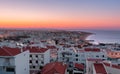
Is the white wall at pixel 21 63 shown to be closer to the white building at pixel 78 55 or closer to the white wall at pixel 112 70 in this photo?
the white wall at pixel 112 70

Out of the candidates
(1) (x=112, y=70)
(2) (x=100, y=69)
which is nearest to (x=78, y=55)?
(1) (x=112, y=70)

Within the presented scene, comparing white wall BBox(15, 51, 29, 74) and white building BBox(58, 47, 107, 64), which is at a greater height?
white wall BBox(15, 51, 29, 74)

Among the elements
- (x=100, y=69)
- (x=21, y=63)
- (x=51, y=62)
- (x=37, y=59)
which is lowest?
(x=51, y=62)

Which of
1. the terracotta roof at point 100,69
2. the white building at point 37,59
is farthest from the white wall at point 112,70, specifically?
the white building at point 37,59

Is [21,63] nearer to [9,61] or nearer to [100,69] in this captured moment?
[9,61]

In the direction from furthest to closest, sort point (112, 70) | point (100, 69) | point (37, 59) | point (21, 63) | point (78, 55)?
point (78, 55) → point (37, 59) → point (21, 63) → point (112, 70) → point (100, 69)

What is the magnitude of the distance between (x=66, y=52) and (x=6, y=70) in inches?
1026

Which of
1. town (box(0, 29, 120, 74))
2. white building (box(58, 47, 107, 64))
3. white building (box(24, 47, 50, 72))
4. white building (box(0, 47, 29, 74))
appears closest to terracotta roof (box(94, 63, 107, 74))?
town (box(0, 29, 120, 74))

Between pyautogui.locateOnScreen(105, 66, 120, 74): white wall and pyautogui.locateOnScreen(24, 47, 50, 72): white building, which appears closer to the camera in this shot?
pyautogui.locateOnScreen(105, 66, 120, 74): white wall

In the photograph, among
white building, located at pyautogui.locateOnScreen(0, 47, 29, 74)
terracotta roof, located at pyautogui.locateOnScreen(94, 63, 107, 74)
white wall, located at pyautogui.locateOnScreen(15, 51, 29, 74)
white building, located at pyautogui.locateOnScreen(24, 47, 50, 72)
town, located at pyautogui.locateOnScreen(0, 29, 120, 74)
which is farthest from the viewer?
white building, located at pyautogui.locateOnScreen(24, 47, 50, 72)

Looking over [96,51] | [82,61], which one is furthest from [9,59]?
[96,51]

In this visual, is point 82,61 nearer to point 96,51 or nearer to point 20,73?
point 96,51

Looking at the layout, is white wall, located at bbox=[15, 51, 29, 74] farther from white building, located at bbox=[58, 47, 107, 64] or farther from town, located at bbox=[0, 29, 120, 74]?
white building, located at bbox=[58, 47, 107, 64]

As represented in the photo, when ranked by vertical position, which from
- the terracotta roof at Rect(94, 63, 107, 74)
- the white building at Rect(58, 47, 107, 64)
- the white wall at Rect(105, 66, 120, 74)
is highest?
the terracotta roof at Rect(94, 63, 107, 74)
